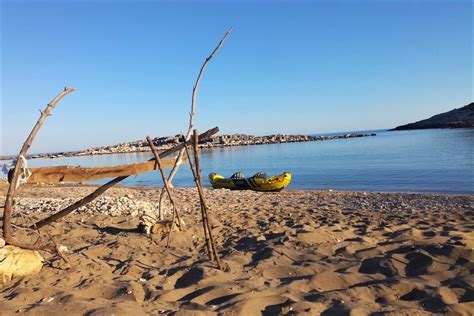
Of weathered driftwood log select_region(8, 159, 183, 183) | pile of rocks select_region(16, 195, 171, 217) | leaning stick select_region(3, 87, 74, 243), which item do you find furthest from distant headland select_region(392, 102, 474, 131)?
leaning stick select_region(3, 87, 74, 243)

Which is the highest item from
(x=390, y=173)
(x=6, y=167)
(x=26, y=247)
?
(x=6, y=167)

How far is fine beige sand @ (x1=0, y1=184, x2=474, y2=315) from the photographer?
354 cm

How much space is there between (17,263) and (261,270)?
316 centimetres

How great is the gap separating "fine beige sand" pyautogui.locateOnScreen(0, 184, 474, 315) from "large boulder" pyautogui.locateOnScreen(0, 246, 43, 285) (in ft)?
0.33

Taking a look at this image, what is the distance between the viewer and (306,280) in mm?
4246

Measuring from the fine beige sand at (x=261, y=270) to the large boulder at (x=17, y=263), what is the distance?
10 cm

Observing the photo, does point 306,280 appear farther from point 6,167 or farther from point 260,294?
point 6,167

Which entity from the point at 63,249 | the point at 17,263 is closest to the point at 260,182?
the point at 63,249

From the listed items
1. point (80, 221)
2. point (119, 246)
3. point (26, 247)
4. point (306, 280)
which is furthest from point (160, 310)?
point (80, 221)

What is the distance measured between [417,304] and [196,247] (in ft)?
11.8

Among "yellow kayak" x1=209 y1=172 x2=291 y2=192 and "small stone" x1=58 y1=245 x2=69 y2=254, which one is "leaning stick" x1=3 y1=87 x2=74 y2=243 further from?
"yellow kayak" x1=209 y1=172 x2=291 y2=192

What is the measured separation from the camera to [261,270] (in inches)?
188

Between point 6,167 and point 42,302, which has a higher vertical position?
point 6,167

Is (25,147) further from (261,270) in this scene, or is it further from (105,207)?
(105,207)
